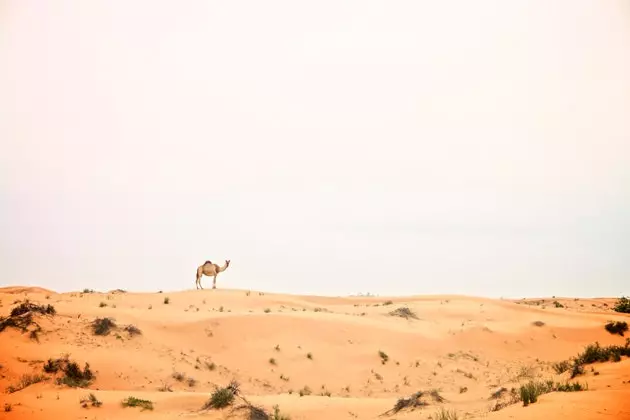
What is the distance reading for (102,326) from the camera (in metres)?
19.0

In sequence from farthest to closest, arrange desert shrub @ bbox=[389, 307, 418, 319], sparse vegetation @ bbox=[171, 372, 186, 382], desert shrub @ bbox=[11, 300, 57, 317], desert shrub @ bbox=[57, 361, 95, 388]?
desert shrub @ bbox=[389, 307, 418, 319], desert shrub @ bbox=[11, 300, 57, 317], sparse vegetation @ bbox=[171, 372, 186, 382], desert shrub @ bbox=[57, 361, 95, 388]

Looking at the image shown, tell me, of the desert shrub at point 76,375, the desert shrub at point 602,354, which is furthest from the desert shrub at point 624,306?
the desert shrub at point 76,375

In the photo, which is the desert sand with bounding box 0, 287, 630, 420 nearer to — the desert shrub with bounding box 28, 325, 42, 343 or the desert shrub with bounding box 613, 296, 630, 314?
the desert shrub with bounding box 28, 325, 42, 343

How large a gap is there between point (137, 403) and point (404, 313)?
64.1 ft

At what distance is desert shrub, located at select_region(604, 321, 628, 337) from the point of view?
1107 inches

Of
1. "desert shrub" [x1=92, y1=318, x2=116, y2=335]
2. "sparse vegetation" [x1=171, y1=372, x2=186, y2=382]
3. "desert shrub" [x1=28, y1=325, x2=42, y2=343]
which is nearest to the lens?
"sparse vegetation" [x1=171, y1=372, x2=186, y2=382]

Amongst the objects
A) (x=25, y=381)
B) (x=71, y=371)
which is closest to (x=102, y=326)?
(x=71, y=371)

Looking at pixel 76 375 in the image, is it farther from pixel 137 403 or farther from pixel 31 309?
pixel 31 309

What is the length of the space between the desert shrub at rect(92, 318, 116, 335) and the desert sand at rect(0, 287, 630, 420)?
0.28 m

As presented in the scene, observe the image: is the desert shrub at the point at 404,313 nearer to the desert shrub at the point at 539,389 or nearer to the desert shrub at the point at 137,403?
the desert shrub at the point at 539,389

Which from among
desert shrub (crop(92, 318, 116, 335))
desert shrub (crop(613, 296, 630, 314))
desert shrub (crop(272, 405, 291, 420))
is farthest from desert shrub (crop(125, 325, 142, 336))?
desert shrub (crop(613, 296, 630, 314))

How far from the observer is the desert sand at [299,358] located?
12.1 m

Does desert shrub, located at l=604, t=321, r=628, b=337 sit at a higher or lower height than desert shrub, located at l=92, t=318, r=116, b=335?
lower

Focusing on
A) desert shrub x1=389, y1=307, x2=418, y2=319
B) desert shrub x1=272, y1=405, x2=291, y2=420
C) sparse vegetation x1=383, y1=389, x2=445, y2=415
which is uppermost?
desert shrub x1=389, y1=307, x2=418, y2=319
